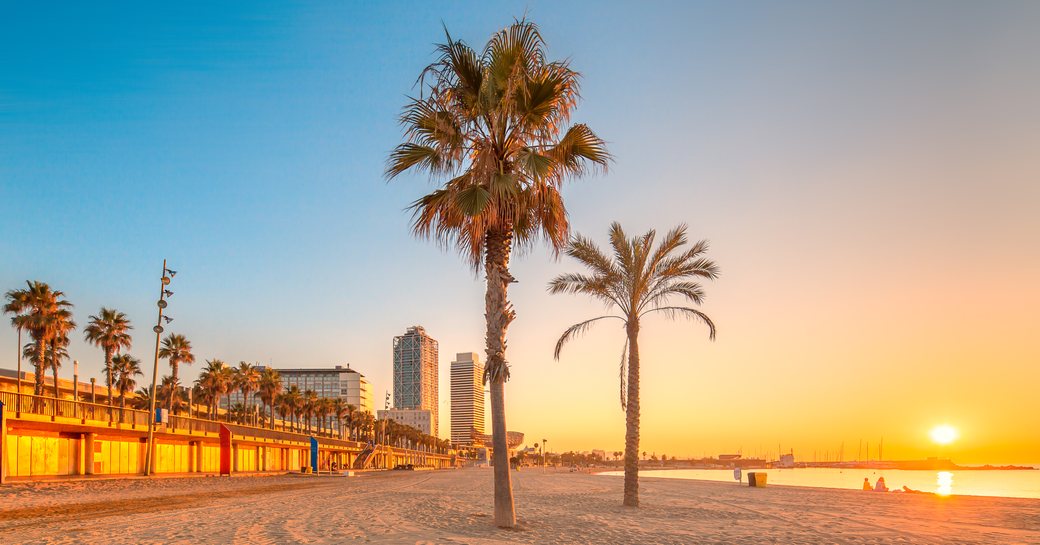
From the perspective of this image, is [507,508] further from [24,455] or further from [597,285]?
[24,455]

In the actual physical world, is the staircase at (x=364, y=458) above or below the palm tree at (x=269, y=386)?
below

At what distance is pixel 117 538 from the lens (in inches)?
489

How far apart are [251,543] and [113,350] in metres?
52.0

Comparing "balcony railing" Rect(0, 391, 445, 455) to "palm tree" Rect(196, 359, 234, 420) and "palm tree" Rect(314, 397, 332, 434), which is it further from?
"palm tree" Rect(314, 397, 332, 434)

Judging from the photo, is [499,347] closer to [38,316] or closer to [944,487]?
[38,316]

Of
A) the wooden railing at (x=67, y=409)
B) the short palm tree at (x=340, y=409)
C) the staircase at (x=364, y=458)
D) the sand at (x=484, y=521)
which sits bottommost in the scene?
the staircase at (x=364, y=458)

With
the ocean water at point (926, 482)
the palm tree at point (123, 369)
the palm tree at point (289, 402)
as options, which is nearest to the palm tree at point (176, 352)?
the palm tree at point (123, 369)

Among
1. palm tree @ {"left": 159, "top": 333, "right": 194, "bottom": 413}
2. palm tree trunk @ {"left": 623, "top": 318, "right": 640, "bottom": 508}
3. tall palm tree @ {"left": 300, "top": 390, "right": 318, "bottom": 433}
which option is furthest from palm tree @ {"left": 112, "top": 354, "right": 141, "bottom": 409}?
palm tree trunk @ {"left": 623, "top": 318, "right": 640, "bottom": 508}

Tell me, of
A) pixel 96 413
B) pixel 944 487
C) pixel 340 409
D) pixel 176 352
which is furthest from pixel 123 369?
pixel 944 487

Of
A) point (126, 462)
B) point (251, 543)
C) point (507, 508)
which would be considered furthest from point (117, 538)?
point (126, 462)

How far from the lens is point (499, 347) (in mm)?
13867

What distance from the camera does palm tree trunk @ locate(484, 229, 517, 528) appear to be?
1377 centimetres

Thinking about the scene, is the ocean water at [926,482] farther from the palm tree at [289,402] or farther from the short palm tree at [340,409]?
the palm tree at [289,402]

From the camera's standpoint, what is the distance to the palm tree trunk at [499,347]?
13.8m
